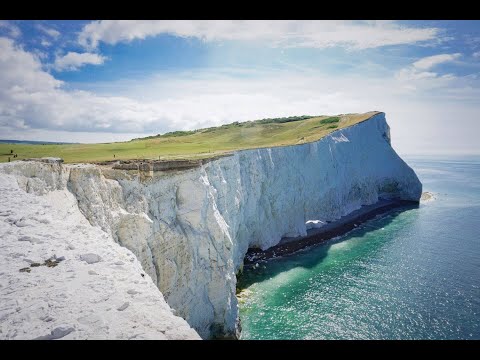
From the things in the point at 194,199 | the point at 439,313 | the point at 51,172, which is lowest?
the point at 439,313

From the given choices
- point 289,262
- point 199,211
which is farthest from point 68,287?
point 289,262

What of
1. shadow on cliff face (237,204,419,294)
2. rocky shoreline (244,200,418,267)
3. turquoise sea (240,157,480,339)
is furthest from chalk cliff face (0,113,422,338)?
turquoise sea (240,157,480,339)

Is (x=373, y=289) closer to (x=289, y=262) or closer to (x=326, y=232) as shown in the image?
(x=289, y=262)

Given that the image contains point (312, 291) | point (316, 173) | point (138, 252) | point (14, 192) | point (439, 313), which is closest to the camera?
point (14, 192)

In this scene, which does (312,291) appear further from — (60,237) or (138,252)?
(60,237)

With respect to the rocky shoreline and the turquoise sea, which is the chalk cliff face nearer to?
the rocky shoreline
